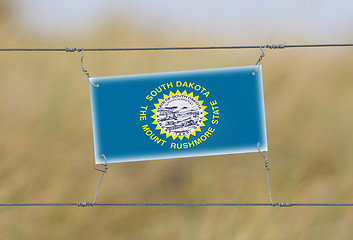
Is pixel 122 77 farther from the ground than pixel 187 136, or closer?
farther from the ground

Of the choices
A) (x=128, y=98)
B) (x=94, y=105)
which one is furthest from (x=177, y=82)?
(x=94, y=105)

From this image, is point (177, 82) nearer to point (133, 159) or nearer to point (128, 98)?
point (128, 98)

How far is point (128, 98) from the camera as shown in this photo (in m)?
2.52

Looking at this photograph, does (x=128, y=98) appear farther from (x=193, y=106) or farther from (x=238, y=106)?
(x=238, y=106)

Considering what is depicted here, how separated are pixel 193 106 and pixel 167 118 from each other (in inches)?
6.8

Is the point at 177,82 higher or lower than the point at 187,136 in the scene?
higher

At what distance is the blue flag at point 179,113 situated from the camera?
2492mm

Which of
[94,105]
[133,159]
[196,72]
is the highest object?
[196,72]

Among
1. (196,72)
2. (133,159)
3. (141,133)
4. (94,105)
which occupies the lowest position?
(133,159)

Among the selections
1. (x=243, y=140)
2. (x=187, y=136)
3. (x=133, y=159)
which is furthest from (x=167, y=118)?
(x=243, y=140)

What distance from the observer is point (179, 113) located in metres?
2.51

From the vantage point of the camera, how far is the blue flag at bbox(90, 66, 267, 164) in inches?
98.1

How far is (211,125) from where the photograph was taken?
2.50 meters

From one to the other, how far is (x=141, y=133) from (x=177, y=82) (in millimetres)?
375
